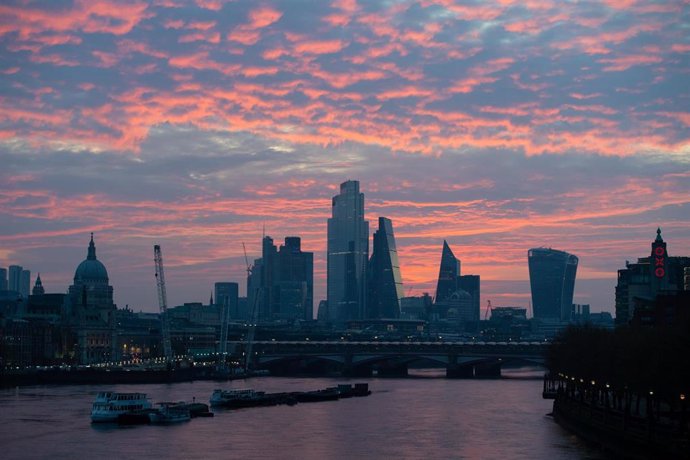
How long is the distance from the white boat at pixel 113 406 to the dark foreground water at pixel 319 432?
125 cm

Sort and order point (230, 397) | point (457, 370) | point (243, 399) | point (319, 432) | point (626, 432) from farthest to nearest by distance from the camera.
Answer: point (457, 370), point (243, 399), point (230, 397), point (319, 432), point (626, 432)

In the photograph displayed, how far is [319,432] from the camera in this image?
90.4 meters

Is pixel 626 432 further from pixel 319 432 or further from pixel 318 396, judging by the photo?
pixel 318 396

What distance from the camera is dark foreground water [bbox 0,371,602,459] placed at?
3004 inches

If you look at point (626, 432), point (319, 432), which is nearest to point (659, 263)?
point (319, 432)

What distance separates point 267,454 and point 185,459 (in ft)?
16.9

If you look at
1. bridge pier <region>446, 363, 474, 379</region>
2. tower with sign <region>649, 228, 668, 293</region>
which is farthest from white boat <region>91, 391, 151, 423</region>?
bridge pier <region>446, 363, 474, 379</region>

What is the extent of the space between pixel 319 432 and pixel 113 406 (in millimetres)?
19266

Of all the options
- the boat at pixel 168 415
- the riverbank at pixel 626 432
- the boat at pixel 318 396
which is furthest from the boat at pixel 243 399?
the riverbank at pixel 626 432

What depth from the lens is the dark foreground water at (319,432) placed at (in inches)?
3004

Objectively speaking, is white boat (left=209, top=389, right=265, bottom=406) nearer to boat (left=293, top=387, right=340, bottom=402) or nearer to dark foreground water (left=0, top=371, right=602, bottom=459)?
dark foreground water (left=0, top=371, right=602, bottom=459)

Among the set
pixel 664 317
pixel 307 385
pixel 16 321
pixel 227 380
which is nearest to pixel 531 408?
pixel 664 317

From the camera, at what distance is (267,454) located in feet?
246

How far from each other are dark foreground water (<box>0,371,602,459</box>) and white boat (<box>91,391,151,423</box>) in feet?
4.11
